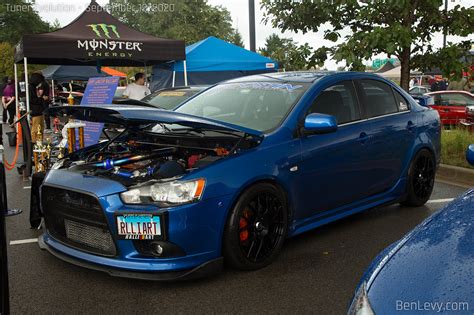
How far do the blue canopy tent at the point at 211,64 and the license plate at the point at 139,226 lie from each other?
408 inches

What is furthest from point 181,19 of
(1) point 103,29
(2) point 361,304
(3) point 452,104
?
(2) point 361,304

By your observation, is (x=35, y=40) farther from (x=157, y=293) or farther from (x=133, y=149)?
(x=157, y=293)

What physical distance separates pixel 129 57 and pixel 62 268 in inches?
316

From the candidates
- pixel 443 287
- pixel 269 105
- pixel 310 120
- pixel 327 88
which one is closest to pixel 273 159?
pixel 310 120

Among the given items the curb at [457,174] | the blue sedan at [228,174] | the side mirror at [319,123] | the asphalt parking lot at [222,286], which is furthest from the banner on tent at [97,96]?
the curb at [457,174]

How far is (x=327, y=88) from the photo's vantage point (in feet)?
14.9

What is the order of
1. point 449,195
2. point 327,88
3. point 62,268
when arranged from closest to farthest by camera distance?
point 62,268
point 327,88
point 449,195

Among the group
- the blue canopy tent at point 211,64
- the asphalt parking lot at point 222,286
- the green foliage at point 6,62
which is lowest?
the asphalt parking lot at point 222,286

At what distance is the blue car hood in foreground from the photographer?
1.63 meters

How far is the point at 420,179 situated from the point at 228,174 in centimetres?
297

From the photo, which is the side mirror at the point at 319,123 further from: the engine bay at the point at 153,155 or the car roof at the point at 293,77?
the car roof at the point at 293,77

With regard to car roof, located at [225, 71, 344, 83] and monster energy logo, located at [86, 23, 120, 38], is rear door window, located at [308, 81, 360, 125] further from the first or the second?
monster energy logo, located at [86, 23, 120, 38]

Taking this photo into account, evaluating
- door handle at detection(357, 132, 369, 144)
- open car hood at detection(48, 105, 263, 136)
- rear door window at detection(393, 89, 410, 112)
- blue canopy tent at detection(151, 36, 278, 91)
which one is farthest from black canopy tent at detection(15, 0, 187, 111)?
door handle at detection(357, 132, 369, 144)

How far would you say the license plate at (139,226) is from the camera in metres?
3.22
